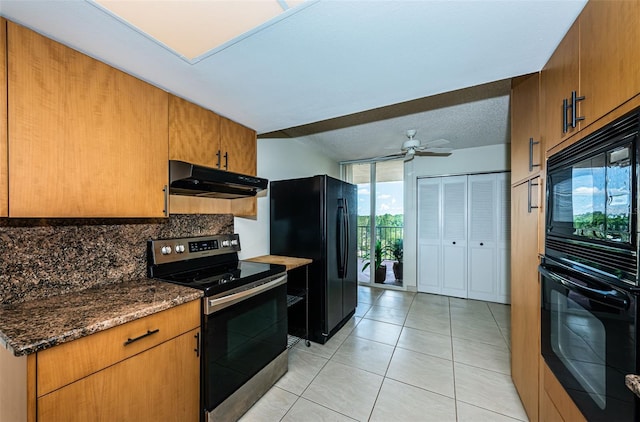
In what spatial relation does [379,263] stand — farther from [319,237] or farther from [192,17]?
[192,17]

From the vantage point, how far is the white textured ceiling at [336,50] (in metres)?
1.01

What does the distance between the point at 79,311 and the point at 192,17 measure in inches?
57.5

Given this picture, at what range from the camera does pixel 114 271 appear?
1.62 meters

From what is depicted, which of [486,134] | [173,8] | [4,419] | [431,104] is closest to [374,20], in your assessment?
[173,8]

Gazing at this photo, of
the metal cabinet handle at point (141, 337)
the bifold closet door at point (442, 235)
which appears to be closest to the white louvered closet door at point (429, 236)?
the bifold closet door at point (442, 235)

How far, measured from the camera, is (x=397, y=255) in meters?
4.55

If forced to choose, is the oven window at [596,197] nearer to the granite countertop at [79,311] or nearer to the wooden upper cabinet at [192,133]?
the granite countertop at [79,311]

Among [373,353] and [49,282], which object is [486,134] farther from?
[49,282]

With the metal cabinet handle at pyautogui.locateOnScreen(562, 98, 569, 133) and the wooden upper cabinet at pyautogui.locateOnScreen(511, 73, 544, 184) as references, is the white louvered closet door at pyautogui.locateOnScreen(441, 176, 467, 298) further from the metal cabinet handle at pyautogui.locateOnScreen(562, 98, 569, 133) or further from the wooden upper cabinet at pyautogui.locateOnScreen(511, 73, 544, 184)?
the metal cabinet handle at pyautogui.locateOnScreen(562, 98, 569, 133)

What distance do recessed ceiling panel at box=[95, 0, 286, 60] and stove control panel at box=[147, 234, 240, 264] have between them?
1256 mm

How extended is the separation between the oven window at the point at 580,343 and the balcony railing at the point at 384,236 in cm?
334

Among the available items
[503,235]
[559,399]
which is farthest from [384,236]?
[559,399]

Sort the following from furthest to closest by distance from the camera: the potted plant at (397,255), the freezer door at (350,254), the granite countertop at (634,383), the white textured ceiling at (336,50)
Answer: the potted plant at (397,255) < the freezer door at (350,254) < the white textured ceiling at (336,50) < the granite countertop at (634,383)

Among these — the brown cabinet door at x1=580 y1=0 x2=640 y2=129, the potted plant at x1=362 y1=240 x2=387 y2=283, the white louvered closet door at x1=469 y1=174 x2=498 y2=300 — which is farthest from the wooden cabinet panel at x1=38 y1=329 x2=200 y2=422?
the white louvered closet door at x1=469 y1=174 x2=498 y2=300
